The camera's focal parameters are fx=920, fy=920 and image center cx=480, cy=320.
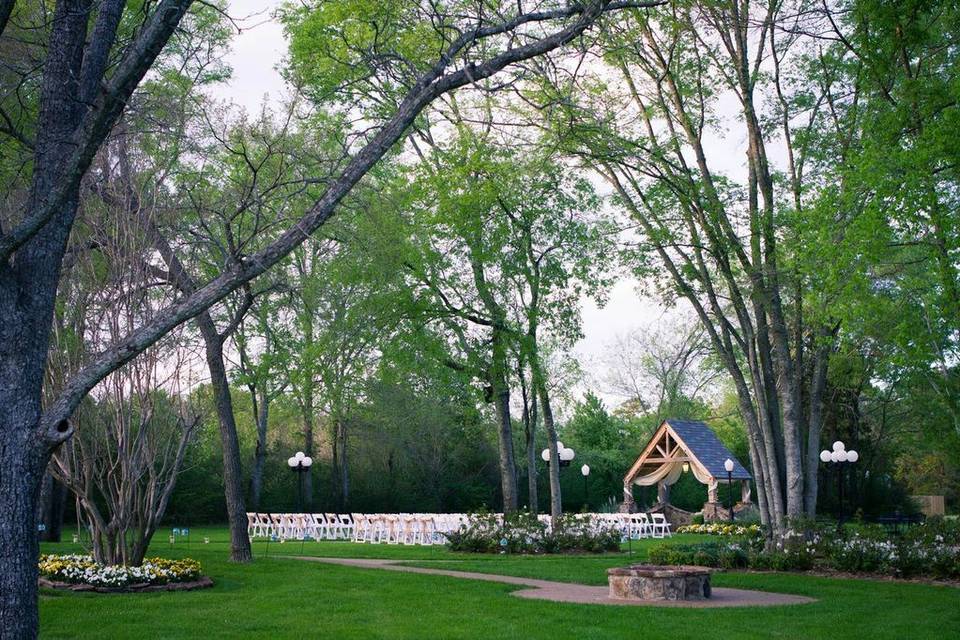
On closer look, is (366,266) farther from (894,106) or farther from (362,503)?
(362,503)

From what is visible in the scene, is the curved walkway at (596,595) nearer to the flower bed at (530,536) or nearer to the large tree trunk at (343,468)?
the flower bed at (530,536)

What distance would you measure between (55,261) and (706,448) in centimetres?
2837

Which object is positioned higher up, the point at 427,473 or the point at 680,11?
the point at 680,11

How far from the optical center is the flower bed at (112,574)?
40.7 feet

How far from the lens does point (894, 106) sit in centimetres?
1381

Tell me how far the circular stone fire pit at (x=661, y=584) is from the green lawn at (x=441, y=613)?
105 centimetres

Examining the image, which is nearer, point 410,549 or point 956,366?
point 410,549

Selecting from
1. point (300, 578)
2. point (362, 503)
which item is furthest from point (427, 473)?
point (300, 578)

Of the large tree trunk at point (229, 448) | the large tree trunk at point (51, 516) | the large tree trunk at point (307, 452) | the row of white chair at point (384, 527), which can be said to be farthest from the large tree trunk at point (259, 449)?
the large tree trunk at point (229, 448)

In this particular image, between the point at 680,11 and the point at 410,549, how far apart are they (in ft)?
44.4

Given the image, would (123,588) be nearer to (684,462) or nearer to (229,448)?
(229,448)

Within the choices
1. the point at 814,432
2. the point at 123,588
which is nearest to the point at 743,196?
the point at 814,432

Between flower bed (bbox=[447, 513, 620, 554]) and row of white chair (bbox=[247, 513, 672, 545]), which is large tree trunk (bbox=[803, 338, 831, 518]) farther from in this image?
row of white chair (bbox=[247, 513, 672, 545])

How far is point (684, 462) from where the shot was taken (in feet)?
107
